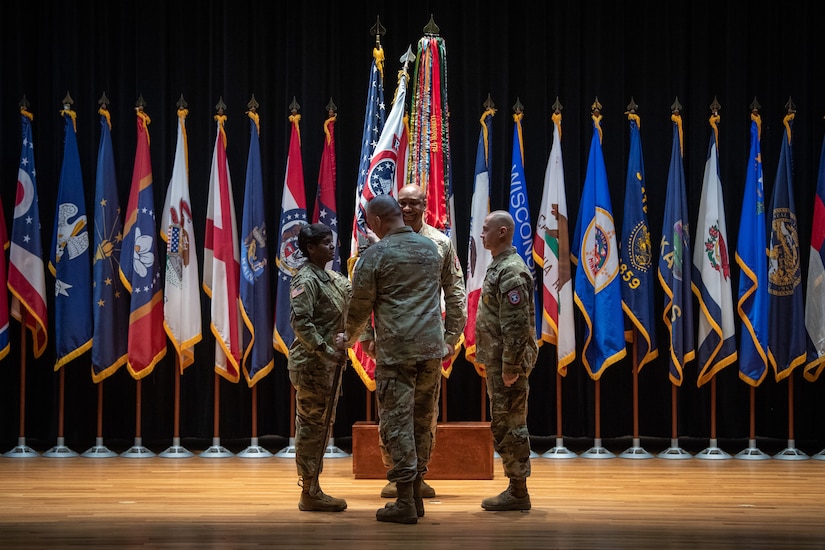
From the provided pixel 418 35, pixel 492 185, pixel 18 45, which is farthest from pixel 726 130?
pixel 18 45

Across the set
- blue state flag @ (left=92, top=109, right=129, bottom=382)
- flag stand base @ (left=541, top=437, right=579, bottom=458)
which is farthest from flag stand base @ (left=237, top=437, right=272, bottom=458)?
flag stand base @ (left=541, top=437, right=579, bottom=458)

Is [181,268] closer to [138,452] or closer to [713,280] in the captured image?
[138,452]

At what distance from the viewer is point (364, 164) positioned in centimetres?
686

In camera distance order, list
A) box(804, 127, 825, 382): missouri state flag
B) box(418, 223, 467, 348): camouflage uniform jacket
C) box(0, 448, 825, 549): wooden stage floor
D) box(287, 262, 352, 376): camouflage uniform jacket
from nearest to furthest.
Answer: box(0, 448, 825, 549): wooden stage floor, box(287, 262, 352, 376): camouflage uniform jacket, box(418, 223, 467, 348): camouflage uniform jacket, box(804, 127, 825, 382): missouri state flag

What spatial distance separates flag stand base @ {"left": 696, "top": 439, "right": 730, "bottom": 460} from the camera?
736cm

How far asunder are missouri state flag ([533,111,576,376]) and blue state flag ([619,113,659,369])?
0.39 m

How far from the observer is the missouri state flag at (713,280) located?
7375 mm

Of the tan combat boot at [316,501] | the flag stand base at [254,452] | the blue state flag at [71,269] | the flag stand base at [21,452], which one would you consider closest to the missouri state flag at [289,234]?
the flag stand base at [254,452]

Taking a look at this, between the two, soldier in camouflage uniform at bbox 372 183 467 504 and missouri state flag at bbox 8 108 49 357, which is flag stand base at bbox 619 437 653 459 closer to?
soldier in camouflage uniform at bbox 372 183 467 504

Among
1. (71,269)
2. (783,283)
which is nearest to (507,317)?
(783,283)

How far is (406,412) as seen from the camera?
4684 millimetres

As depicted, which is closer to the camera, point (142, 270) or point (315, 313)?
point (315, 313)

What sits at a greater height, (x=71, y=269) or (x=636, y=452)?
(x=71, y=269)

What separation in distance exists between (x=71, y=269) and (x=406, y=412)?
3668 millimetres
